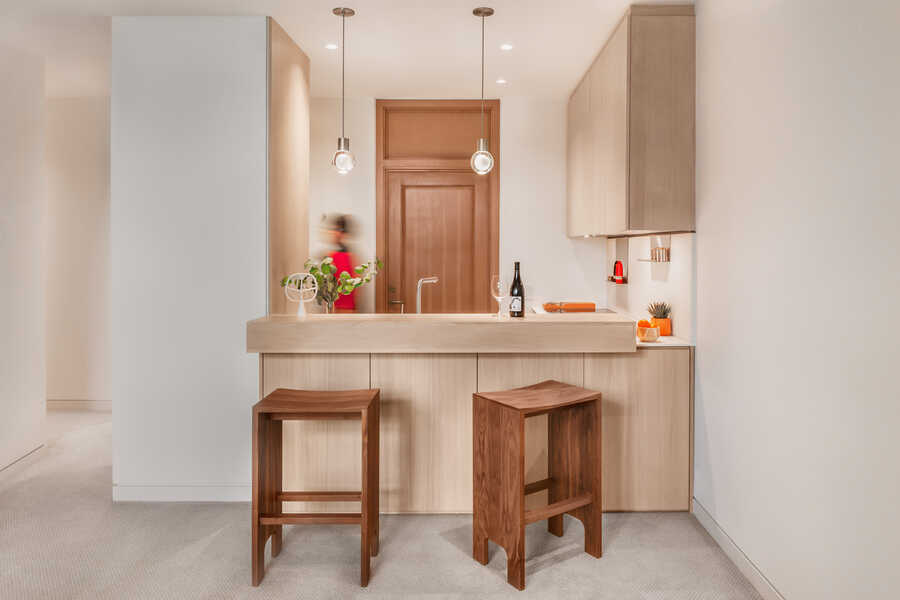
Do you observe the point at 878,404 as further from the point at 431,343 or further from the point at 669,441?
the point at 431,343

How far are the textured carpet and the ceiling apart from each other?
105 inches

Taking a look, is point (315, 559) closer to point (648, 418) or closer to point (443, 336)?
point (443, 336)

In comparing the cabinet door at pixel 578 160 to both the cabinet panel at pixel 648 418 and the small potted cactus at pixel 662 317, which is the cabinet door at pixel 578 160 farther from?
the cabinet panel at pixel 648 418

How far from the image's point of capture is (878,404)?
1.74 meters

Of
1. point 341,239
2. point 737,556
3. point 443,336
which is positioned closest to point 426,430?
point 443,336

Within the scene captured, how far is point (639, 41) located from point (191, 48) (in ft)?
7.93

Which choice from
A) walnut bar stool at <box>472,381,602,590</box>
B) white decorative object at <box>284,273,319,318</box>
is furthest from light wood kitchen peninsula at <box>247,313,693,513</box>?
walnut bar stool at <box>472,381,602,590</box>

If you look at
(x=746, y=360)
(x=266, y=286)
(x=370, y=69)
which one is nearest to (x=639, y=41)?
(x=746, y=360)

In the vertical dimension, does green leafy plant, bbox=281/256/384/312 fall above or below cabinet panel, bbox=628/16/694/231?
below

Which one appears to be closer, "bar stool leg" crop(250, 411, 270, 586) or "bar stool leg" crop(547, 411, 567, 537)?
"bar stool leg" crop(250, 411, 270, 586)

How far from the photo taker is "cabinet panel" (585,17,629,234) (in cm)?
334

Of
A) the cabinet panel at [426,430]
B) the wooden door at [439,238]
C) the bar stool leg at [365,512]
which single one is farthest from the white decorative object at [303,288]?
the wooden door at [439,238]

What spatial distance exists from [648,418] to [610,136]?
65.0 inches

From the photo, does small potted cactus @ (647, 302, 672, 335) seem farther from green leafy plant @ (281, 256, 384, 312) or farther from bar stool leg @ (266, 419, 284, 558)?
bar stool leg @ (266, 419, 284, 558)
